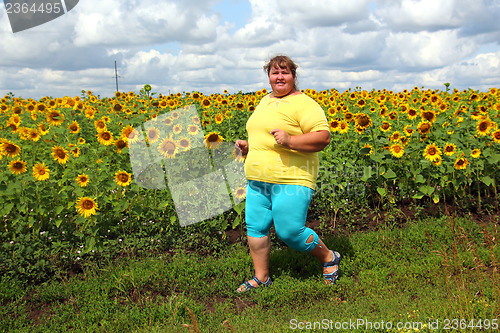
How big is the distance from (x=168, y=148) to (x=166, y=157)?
118 millimetres

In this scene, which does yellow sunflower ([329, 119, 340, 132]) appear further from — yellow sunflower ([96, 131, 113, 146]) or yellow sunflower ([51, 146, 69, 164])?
yellow sunflower ([51, 146, 69, 164])

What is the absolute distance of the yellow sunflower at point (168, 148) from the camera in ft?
16.8

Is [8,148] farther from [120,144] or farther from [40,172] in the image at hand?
[120,144]

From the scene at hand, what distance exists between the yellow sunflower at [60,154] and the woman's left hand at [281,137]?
8.96 ft

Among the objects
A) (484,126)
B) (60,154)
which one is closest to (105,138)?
(60,154)

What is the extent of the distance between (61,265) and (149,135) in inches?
69.2

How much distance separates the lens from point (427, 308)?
11.4 ft

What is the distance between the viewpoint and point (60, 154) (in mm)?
4961

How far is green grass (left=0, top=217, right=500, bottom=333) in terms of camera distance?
345 centimetres

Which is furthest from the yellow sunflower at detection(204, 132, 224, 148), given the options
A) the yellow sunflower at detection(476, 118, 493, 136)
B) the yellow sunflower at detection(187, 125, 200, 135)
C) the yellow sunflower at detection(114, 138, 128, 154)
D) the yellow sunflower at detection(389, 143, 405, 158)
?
the yellow sunflower at detection(476, 118, 493, 136)

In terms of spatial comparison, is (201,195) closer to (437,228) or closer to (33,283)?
(33,283)

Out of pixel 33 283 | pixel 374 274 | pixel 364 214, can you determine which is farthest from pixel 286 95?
pixel 33 283

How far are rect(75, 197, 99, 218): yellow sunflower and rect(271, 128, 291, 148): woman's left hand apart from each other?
7.29 feet

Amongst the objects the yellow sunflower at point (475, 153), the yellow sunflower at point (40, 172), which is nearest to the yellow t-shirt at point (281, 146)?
the yellow sunflower at point (40, 172)
